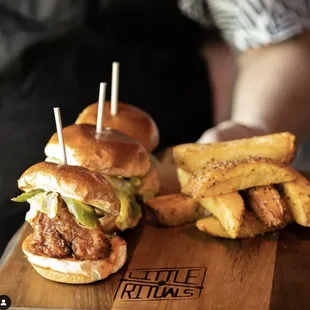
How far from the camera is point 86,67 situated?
2514 mm

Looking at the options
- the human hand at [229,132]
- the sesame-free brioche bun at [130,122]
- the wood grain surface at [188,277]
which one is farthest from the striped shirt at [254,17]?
the wood grain surface at [188,277]

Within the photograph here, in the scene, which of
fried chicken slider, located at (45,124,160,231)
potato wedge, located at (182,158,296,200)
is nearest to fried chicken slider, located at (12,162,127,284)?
fried chicken slider, located at (45,124,160,231)

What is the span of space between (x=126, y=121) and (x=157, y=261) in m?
0.48

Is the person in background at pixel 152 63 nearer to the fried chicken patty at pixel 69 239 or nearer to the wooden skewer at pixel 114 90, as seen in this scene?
the wooden skewer at pixel 114 90

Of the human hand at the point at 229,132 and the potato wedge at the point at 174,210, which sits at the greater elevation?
the potato wedge at the point at 174,210

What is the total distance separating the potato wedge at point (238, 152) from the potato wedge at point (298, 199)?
0.34 feet

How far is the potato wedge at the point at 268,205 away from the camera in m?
1.65

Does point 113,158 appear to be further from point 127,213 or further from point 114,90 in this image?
point 114,90

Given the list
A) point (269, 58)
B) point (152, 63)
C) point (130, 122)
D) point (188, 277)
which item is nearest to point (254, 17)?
point (269, 58)

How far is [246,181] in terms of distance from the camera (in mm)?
1656

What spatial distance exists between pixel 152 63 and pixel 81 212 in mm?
1291

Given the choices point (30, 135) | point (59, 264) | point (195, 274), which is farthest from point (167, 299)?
point (30, 135)

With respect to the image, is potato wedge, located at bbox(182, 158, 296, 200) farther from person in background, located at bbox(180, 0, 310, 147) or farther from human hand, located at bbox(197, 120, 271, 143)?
person in background, located at bbox(180, 0, 310, 147)

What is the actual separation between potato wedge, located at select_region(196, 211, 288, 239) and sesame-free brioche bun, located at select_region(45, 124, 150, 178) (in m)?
0.20
